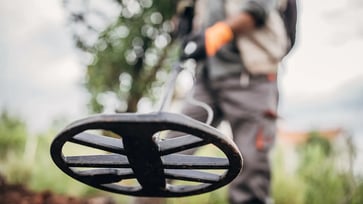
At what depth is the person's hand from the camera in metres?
1.67

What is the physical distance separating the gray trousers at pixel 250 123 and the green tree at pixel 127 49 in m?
2.49

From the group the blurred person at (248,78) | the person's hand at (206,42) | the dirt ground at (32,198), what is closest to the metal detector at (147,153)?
the person's hand at (206,42)

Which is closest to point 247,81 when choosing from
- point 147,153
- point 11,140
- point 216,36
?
point 216,36

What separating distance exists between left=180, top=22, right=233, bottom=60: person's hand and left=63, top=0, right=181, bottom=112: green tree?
8.70 ft

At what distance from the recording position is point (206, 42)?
1.67 meters

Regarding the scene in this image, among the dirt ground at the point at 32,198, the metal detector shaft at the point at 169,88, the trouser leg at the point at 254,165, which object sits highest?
the metal detector shaft at the point at 169,88

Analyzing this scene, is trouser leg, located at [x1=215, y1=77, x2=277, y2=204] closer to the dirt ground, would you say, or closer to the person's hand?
→ the person's hand

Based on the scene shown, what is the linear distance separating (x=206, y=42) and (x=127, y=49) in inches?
113

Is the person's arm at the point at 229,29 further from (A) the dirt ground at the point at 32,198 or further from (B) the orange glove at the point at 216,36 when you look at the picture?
(A) the dirt ground at the point at 32,198

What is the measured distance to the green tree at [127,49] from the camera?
4.33 meters

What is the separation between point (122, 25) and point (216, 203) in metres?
1.88

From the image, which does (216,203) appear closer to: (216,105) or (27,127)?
(216,105)

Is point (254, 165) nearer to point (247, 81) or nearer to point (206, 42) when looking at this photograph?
point (247, 81)

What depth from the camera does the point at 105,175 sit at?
3.53 ft
